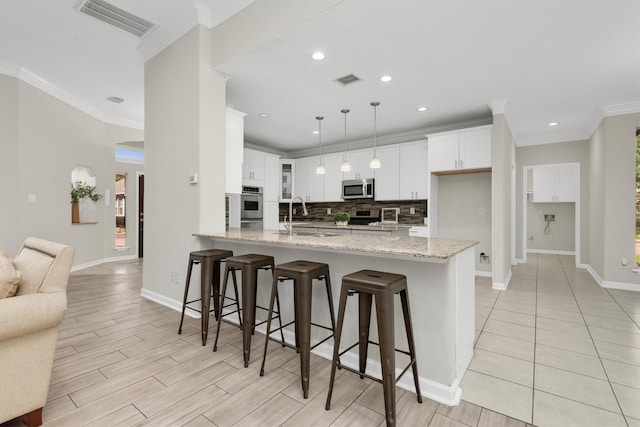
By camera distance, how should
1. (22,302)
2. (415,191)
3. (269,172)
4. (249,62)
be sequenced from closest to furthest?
1. (22,302)
2. (249,62)
3. (415,191)
4. (269,172)

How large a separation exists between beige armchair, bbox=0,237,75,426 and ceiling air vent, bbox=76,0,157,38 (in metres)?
2.41

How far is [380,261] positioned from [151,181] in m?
3.02

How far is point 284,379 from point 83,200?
5761 millimetres

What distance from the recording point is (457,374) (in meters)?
1.91

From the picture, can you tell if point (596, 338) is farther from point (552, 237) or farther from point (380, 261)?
point (552, 237)

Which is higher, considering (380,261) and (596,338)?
(380,261)

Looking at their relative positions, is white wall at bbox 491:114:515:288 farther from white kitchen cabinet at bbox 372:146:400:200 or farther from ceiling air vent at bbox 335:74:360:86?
ceiling air vent at bbox 335:74:360:86

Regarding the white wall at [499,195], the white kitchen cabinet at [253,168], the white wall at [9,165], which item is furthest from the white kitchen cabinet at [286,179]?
the white wall at [9,165]

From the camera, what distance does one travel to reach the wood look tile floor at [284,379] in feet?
5.42

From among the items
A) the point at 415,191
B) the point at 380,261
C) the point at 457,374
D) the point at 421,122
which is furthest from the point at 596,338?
the point at 421,122

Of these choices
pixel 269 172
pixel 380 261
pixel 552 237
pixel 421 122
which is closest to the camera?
pixel 380 261

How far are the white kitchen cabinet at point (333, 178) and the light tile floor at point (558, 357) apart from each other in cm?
331

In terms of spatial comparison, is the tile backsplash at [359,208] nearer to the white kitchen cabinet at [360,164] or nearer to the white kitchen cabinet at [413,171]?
the white kitchen cabinet at [413,171]

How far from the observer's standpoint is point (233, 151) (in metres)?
3.79
